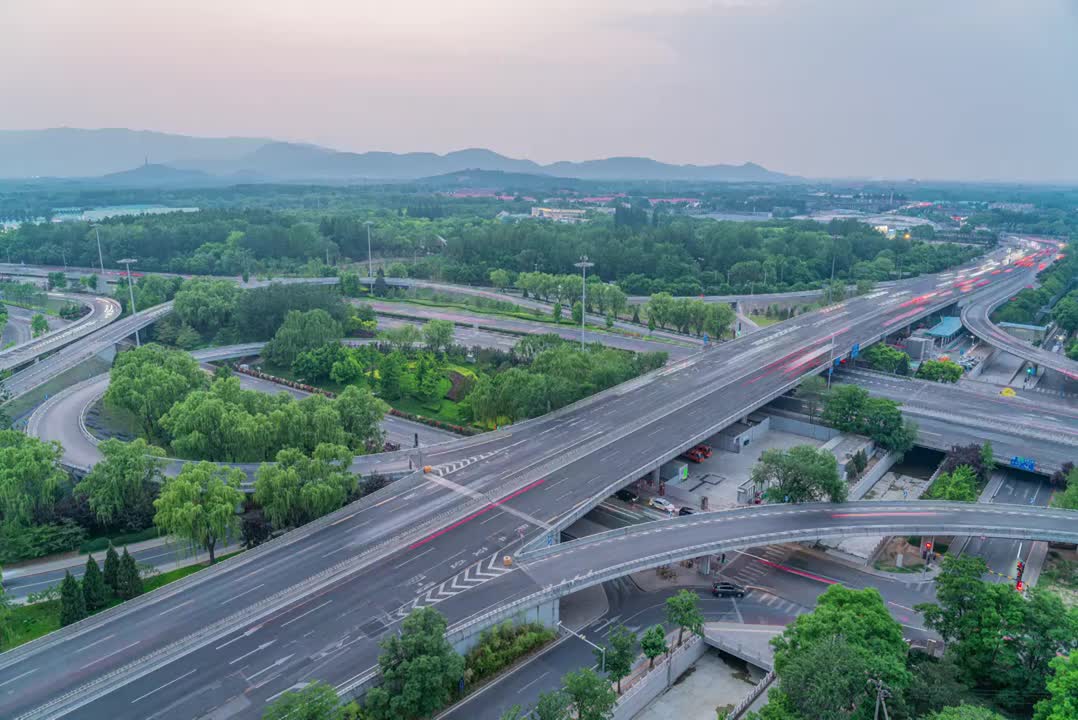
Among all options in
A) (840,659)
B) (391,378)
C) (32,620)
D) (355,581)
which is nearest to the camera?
(840,659)

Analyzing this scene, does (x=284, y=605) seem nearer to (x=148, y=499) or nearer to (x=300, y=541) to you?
(x=300, y=541)

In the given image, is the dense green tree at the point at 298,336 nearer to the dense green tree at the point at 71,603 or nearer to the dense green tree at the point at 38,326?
the dense green tree at the point at 38,326

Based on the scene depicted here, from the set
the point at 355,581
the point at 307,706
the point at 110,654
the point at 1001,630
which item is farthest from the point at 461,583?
the point at 1001,630

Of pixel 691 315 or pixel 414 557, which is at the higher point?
pixel 691 315

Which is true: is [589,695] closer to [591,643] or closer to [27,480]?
[591,643]

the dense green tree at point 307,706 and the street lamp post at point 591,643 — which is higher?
the dense green tree at point 307,706

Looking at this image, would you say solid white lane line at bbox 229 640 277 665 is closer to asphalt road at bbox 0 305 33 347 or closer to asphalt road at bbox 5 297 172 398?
asphalt road at bbox 5 297 172 398

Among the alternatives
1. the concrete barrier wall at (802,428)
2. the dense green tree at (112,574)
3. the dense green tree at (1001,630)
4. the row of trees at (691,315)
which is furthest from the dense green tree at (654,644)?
the row of trees at (691,315)

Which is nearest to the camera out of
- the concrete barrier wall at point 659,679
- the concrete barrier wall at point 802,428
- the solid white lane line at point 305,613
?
the concrete barrier wall at point 659,679

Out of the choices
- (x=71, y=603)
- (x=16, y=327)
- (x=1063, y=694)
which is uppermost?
(x=1063, y=694)
